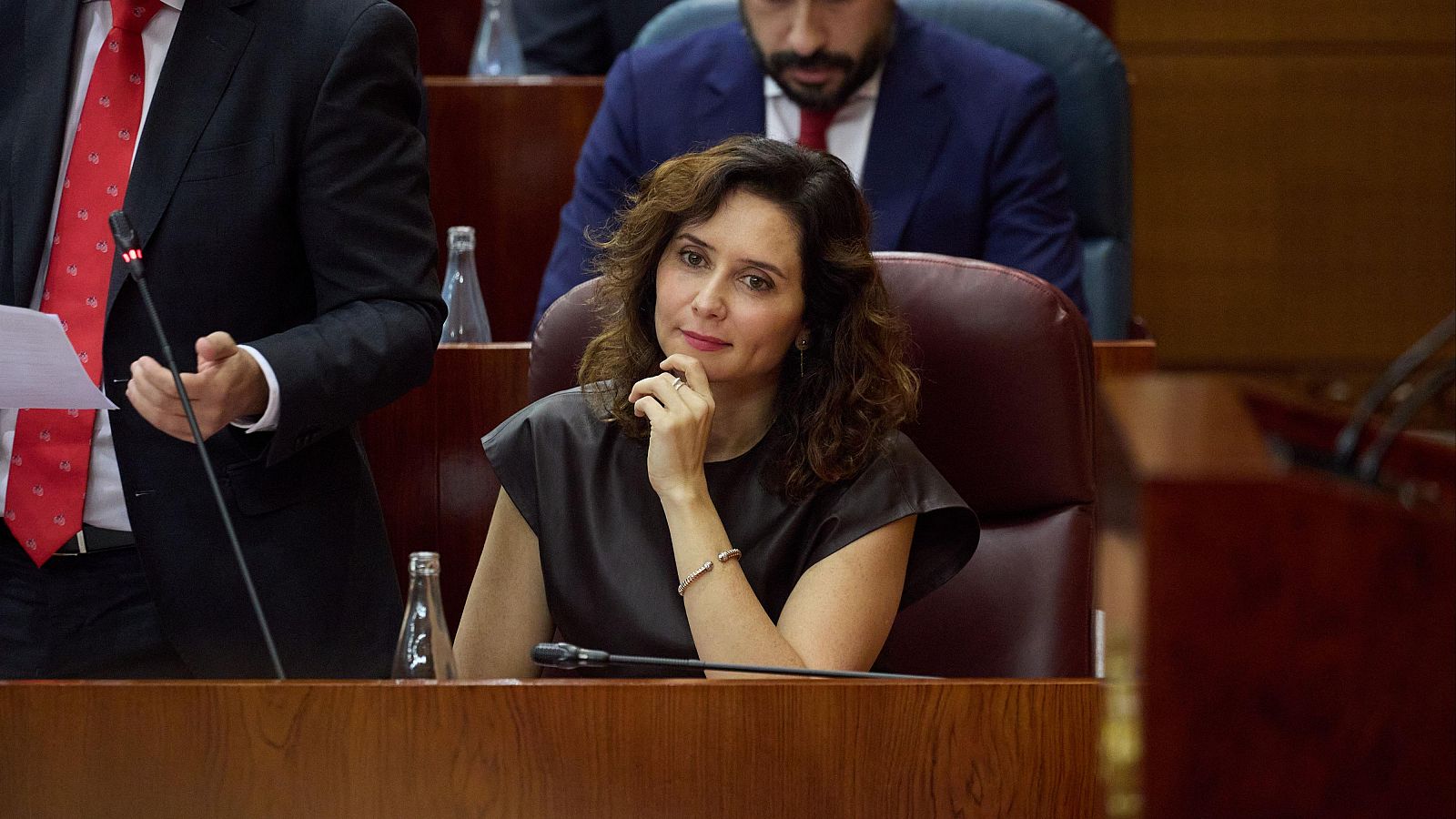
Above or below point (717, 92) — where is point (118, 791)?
below

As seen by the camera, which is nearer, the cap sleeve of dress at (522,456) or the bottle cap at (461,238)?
the cap sleeve of dress at (522,456)

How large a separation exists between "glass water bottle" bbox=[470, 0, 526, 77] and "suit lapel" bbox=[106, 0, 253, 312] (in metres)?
1.52

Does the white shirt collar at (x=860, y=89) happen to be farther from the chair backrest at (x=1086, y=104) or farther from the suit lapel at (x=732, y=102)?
the chair backrest at (x=1086, y=104)

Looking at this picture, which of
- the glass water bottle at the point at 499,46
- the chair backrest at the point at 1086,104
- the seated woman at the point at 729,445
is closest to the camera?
the seated woman at the point at 729,445

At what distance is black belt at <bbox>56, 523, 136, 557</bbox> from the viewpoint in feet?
3.97

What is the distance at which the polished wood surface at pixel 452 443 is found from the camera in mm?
1604

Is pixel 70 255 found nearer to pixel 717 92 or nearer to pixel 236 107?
pixel 236 107

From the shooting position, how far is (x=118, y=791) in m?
0.85

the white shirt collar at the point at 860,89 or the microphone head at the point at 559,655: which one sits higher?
the white shirt collar at the point at 860,89

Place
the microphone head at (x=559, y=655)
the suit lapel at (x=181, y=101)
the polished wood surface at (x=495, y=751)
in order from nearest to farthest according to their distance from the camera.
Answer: the polished wood surface at (x=495, y=751) → the microphone head at (x=559, y=655) → the suit lapel at (x=181, y=101)

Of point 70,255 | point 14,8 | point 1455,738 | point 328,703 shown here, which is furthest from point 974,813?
point 14,8

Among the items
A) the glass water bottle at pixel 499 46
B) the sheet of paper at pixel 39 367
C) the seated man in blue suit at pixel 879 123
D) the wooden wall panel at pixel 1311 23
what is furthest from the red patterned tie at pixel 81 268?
the wooden wall panel at pixel 1311 23

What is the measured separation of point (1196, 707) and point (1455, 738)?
82 mm

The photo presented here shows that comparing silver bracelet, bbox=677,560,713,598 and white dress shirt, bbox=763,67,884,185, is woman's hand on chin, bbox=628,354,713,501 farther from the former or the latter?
white dress shirt, bbox=763,67,884,185
